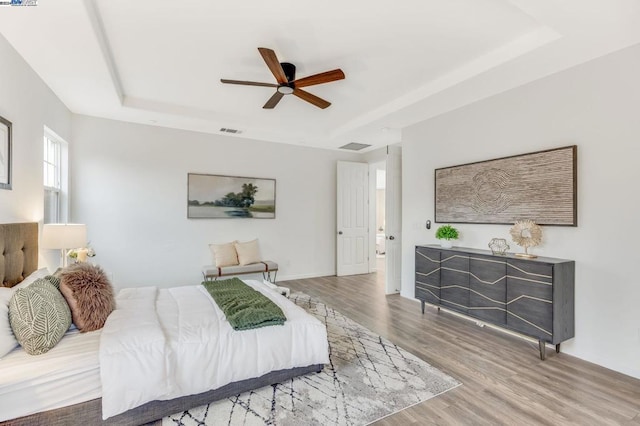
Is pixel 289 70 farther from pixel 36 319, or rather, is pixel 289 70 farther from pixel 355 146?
pixel 355 146

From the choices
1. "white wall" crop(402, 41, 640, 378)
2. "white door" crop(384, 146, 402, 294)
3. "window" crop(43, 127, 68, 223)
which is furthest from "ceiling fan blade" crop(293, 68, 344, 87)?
"window" crop(43, 127, 68, 223)

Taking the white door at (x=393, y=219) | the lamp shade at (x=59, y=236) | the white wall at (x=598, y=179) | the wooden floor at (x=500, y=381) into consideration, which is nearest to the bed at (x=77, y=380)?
the lamp shade at (x=59, y=236)

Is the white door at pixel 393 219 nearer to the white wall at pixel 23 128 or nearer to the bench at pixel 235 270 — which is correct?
the bench at pixel 235 270

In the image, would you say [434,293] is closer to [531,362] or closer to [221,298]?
[531,362]

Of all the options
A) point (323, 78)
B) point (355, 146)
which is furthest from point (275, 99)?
point (355, 146)

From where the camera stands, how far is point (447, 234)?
395cm

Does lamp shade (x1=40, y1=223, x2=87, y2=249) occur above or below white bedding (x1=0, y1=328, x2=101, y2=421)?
above

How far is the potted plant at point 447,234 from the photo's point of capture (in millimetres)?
3933

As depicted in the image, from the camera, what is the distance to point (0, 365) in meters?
1.66

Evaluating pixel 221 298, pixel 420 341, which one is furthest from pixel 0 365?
pixel 420 341

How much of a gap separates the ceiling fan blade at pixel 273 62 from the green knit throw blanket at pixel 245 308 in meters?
2.07

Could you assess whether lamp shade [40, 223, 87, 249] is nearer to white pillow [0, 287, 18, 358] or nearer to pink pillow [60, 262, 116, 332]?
pink pillow [60, 262, 116, 332]

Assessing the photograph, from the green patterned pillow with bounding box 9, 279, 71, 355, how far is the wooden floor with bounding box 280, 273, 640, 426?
2.12m

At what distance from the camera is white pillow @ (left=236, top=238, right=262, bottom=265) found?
5.33 m
